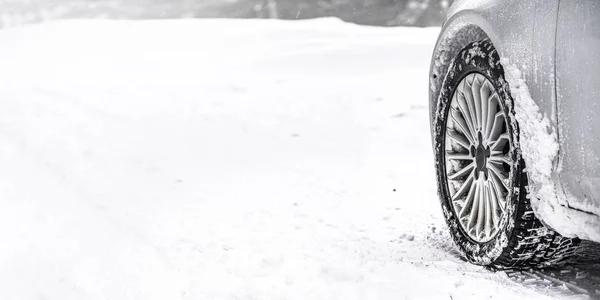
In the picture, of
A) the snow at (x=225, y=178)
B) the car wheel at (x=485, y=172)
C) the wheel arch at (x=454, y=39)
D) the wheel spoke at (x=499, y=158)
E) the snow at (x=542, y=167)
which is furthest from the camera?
the snow at (x=225, y=178)

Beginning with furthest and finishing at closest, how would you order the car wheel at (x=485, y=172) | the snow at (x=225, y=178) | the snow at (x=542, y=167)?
the snow at (x=225, y=178) → the car wheel at (x=485, y=172) → the snow at (x=542, y=167)

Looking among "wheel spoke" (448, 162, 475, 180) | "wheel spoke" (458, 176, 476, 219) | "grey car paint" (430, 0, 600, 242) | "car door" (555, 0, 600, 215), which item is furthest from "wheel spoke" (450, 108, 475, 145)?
"car door" (555, 0, 600, 215)

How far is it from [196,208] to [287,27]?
28.6ft

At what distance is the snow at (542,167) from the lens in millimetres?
2145

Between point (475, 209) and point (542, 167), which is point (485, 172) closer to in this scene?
point (475, 209)

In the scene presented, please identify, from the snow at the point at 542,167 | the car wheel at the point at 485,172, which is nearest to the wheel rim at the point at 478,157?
the car wheel at the point at 485,172

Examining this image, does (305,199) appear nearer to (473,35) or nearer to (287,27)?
(473,35)

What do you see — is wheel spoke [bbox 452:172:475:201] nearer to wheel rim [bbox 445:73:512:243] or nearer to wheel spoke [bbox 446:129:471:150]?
wheel rim [bbox 445:73:512:243]

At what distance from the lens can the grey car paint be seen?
2035 mm

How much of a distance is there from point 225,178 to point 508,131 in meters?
2.76

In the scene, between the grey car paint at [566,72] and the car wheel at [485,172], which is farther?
the car wheel at [485,172]

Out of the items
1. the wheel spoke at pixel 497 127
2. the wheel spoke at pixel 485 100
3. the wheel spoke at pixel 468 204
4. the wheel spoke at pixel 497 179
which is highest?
the wheel spoke at pixel 485 100

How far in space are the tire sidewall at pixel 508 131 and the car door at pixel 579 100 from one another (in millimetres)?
264

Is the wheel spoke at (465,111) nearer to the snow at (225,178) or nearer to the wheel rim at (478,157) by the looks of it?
the wheel rim at (478,157)
